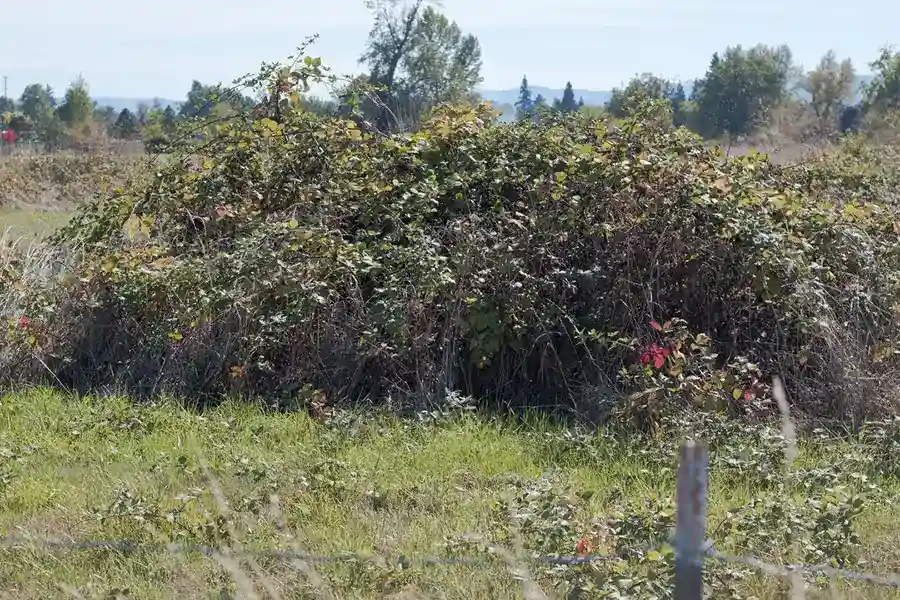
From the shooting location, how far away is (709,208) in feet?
21.4

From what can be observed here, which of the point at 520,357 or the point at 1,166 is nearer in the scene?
the point at 520,357

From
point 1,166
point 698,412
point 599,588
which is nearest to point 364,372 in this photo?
point 698,412

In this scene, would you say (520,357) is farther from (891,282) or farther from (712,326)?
(891,282)

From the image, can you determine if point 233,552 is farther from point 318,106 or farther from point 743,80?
point 743,80

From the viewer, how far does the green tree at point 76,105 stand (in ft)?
173

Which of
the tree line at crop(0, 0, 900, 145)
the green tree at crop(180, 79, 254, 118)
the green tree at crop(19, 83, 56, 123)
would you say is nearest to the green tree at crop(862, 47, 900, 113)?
the tree line at crop(0, 0, 900, 145)

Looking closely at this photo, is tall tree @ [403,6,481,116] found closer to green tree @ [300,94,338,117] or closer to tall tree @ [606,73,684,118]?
tall tree @ [606,73,684,118]

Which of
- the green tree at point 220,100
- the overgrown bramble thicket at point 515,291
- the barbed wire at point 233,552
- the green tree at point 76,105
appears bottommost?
the barbed wire at point 233,552

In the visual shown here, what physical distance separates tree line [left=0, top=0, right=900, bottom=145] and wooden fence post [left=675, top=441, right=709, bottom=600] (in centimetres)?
611

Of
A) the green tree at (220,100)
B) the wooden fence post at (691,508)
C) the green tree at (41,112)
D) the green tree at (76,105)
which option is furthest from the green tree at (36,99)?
the wooden fence post at (691,508)

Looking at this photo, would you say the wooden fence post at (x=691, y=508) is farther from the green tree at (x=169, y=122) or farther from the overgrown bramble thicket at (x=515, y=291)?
the green tree at (x=169, y=122)

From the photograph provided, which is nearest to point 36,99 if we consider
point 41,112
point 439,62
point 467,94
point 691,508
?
point 41,112

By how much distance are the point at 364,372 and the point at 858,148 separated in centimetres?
1036

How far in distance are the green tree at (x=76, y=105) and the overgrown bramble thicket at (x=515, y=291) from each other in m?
49.1
